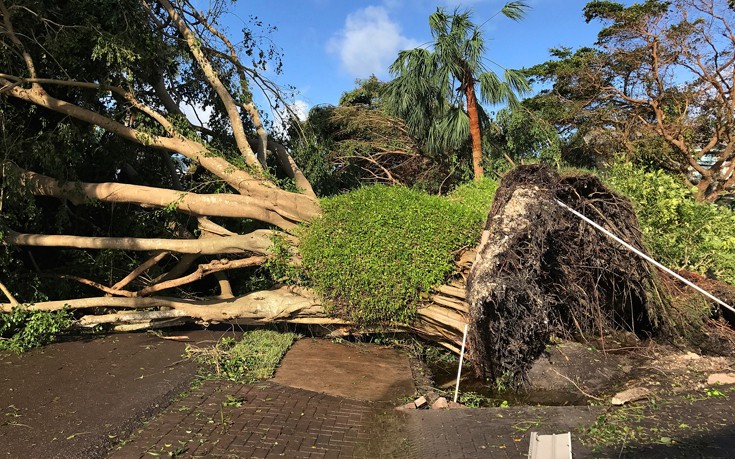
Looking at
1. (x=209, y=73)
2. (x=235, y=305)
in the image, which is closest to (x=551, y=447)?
(x=235, y=305)

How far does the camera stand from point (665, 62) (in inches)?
704

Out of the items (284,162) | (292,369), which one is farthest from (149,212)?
(292,369)

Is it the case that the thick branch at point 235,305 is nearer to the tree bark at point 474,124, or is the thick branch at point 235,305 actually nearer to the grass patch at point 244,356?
the grass patch at point 244,356

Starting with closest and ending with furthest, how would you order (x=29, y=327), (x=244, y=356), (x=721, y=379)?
(x=721, y=379) < (x=244, y=356) < (x=29, y=327)

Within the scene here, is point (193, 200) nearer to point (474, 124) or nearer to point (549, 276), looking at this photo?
point (549, 276)

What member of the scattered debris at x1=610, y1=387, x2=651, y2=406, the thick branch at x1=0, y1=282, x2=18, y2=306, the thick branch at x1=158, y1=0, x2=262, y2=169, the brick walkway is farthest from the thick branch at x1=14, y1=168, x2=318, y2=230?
the scattered debris at x1=610, y1=387, x2=651, y2=406

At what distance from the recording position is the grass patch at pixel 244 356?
21.7ft

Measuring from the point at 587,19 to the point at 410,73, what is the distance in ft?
45.6

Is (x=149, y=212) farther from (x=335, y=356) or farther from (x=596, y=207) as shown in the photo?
(x=596, y=207)

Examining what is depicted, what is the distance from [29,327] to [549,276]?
7930mm

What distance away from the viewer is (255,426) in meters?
5.00

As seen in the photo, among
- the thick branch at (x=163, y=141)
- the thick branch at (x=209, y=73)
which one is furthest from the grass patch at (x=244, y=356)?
the thick branch at (x=209, y=73)

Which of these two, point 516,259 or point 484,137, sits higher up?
point 484,137

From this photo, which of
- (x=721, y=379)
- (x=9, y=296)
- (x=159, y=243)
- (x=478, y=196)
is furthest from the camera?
(x=478, y=196)
